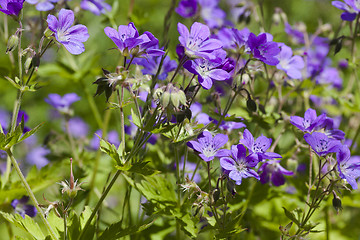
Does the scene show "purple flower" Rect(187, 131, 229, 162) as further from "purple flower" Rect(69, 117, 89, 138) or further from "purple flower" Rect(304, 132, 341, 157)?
"purple flower" Rect(69, 117, 89, 138)

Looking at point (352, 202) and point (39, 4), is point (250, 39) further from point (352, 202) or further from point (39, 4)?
point (352, 202)

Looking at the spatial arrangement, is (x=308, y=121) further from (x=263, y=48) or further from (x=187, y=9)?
(x=187, y=9)

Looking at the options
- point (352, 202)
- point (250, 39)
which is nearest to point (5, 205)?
point (250, 39)

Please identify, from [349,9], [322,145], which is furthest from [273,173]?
[349,9]

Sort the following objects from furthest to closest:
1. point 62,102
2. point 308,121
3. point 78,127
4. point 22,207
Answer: point 78,127, point 62,102, point 22,207, point 308,121

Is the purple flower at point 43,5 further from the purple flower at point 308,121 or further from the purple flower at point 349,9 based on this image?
the purple flower at point 349,9

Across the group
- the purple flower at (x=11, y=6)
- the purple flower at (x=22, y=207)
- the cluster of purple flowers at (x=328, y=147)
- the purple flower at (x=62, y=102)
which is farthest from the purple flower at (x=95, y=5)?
the cluster of purple flowers at (x=328, y=147)

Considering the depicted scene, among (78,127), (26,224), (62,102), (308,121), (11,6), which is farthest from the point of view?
(78,127)
